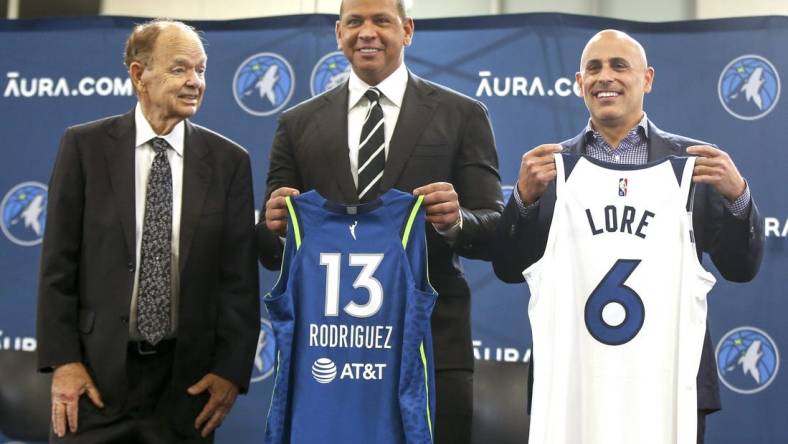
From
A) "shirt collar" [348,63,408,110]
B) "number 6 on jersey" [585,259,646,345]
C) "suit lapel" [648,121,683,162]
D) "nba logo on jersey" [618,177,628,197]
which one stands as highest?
"shirt collar" [348,63,408,110]

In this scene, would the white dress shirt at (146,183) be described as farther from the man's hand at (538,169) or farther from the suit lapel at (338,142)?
the man's hand at (538,169)

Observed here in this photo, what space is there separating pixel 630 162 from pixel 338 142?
104 centimetres

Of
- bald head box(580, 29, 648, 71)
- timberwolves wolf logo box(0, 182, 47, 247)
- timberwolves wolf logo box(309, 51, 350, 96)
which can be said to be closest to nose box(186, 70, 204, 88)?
bald head box(580, 29, 648, 71)

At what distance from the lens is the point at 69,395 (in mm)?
2885

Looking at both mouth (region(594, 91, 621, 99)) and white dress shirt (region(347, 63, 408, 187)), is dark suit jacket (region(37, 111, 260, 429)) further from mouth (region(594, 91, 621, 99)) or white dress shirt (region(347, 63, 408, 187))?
mouth (region(594, 91, 621, 99))

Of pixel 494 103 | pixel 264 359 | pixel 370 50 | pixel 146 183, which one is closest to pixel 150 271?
pixel 146 183

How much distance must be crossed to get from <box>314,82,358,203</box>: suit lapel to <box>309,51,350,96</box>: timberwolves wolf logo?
6.22ft

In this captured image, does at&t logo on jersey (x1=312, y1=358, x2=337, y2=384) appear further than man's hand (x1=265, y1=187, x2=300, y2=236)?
No

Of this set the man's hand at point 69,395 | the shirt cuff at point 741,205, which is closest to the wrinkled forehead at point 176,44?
the man's hand at point 69,395

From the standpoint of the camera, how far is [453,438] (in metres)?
3.03

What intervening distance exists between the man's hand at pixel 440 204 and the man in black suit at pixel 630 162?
1.00 feet

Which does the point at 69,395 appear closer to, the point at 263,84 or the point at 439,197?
the point at 439,197

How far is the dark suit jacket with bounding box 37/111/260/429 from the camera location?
2.93m

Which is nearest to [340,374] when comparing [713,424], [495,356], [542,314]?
[542,314]
